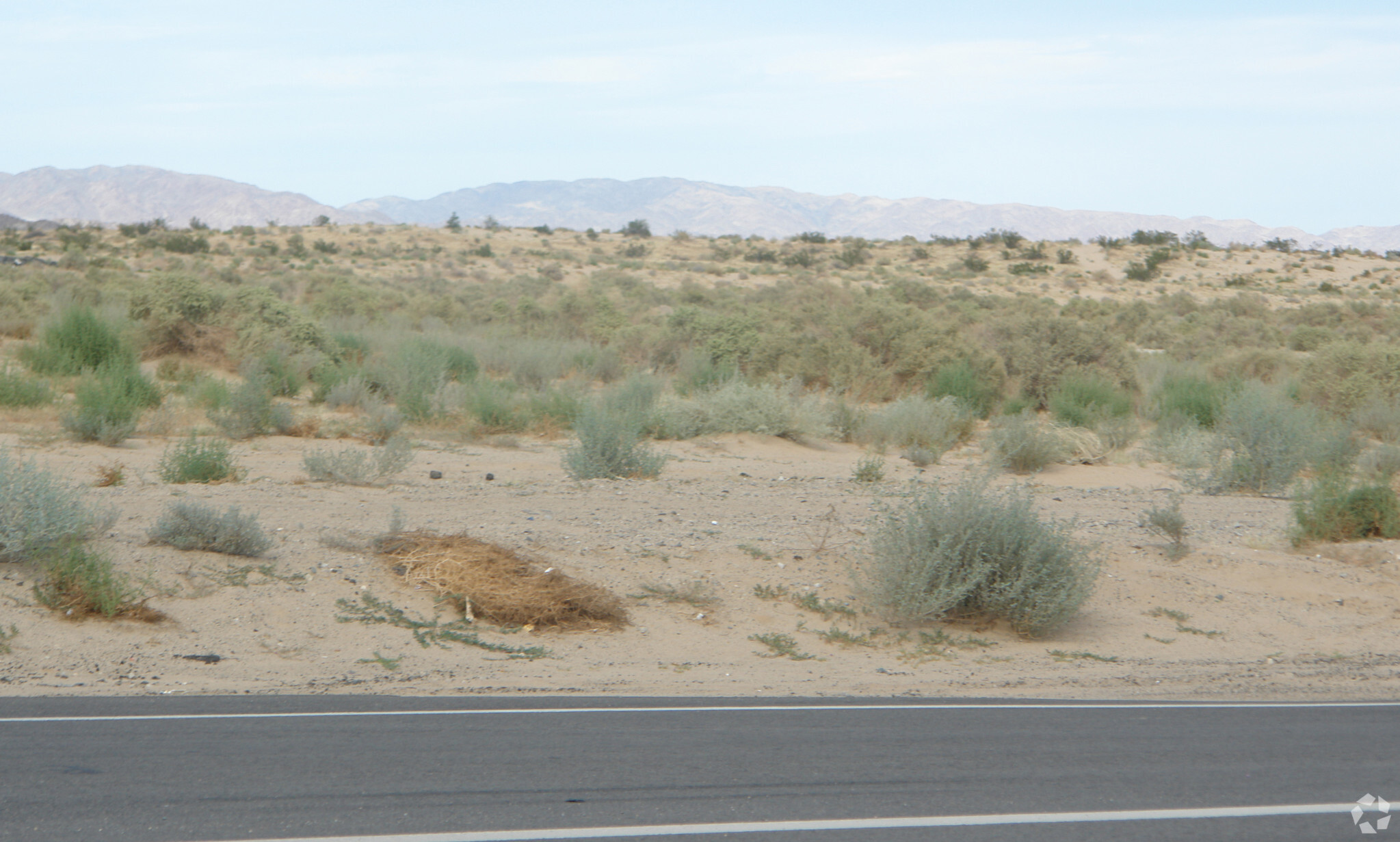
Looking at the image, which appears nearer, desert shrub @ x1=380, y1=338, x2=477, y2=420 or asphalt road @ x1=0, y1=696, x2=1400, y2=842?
asphalt road @ x1=0, y1=696, x2=1400, y2=842

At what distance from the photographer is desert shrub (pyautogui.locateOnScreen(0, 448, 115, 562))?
9.34 metres

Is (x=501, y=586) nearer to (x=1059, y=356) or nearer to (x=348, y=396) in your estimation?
(x=348, y=396)

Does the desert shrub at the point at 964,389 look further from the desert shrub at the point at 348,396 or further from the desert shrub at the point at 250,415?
the desert shrub at the point at 250,415

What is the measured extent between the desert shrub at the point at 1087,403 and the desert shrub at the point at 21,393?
63.5ft

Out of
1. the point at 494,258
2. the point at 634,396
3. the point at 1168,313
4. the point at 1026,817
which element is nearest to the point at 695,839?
the point at 1026,817

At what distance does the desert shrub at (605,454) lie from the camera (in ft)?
51.2

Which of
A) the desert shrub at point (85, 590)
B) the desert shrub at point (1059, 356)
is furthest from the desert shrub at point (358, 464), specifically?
the desert shrub at point (1059, 356)

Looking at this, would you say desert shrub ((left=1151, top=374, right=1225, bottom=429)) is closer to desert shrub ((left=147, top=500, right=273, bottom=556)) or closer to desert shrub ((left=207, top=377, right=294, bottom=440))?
desert shrub ((left=207, top=377, right=294, bottom=440))

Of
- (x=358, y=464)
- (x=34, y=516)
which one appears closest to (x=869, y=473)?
(x=358, y=464)

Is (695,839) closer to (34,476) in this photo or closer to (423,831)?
(423,831)

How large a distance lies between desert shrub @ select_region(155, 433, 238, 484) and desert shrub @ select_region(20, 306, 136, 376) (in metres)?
8.43

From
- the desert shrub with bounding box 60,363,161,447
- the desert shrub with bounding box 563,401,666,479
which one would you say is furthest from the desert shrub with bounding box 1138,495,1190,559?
the desert shrub with bounding box 60,363,161,447

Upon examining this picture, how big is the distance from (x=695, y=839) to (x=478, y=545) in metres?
6.53

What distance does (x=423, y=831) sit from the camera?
15.5ft
